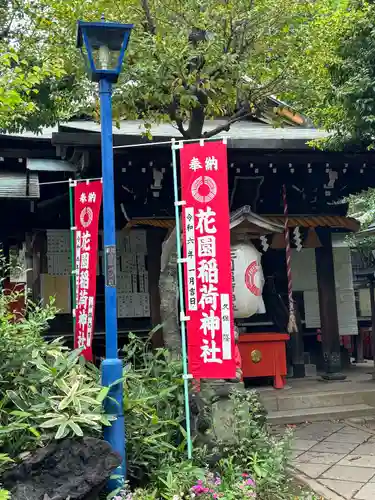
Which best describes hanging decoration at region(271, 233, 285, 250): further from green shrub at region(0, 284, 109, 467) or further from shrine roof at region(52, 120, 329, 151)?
green shrub at region(0, 284, 109, 467)

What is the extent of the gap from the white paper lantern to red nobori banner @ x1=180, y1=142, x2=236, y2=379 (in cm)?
167

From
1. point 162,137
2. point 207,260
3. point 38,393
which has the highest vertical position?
point 162,137

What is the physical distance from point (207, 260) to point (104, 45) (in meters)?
2.14

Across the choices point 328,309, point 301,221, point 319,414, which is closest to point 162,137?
point 301,221

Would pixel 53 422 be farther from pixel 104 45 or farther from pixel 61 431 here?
pixel 104 45

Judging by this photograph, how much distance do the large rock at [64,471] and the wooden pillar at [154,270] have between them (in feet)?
16.4

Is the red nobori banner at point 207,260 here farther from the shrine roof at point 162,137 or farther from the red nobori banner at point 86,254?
the shrine roof at point 162,137

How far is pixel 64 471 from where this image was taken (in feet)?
12.6

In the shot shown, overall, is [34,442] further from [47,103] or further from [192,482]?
[47,103]

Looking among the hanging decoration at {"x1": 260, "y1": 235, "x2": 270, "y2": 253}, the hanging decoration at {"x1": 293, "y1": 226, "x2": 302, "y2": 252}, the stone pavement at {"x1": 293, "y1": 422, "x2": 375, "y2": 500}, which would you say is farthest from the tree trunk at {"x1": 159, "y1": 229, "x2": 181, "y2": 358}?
the hanging decoration at {"x1": 293, "y1": 226, "x2": 302, "y2": 252}

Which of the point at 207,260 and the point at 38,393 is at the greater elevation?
the point at 207,260

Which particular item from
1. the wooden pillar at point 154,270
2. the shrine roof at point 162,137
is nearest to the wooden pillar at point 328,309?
the shrine roof at point 162,137

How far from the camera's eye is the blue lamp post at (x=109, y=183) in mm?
4277

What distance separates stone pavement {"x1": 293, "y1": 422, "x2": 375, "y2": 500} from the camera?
496 cm
